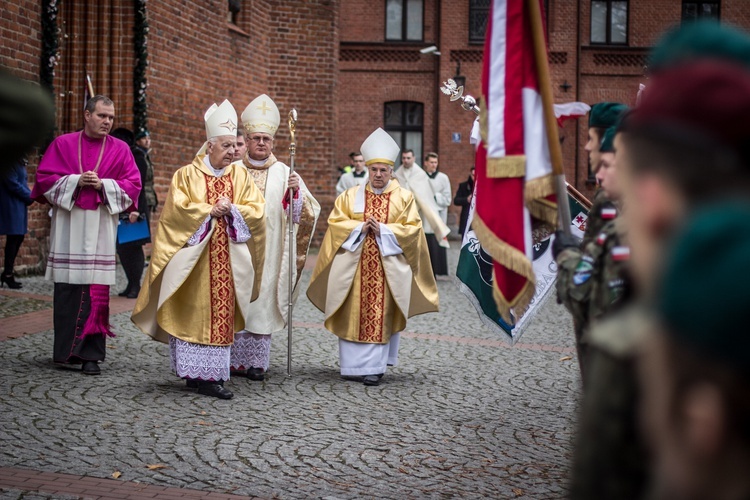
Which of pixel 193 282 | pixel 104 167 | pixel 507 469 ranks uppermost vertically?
pixel 104 167

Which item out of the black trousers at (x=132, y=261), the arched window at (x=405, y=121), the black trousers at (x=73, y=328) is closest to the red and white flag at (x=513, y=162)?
the black trousers at (x=73, y=328)

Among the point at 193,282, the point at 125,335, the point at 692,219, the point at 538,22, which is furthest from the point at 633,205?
the point at 125,335

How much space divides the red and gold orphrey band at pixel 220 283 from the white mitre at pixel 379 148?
1448mm

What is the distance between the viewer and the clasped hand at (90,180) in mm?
7174

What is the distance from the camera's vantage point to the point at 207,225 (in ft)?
22.5

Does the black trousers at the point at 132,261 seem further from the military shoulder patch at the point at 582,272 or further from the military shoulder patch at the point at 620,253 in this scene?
the military shoulder patch at the point at 620,253

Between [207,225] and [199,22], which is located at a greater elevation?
[199,22]

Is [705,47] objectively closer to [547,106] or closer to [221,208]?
[547,106]

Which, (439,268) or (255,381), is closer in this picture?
(255,381)

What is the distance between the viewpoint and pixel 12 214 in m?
11.2

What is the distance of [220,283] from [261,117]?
1.50 m

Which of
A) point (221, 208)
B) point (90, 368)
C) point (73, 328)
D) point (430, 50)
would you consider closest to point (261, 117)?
point (221, 208)

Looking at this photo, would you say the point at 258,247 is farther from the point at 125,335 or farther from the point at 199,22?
the point at 199,22

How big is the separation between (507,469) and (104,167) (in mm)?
4046
